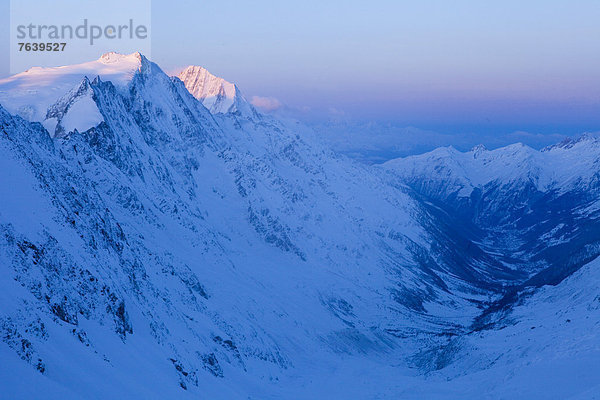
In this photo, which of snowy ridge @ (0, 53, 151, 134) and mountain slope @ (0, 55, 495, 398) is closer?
mountain slope @ (0, 55, 495, 398)

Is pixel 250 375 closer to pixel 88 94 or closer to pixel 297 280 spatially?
pixel 88 94

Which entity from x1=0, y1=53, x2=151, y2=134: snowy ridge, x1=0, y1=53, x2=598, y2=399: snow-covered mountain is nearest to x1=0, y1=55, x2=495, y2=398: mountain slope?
x1=0, y1=53, x2=598, y2=399: snow-covered mountain

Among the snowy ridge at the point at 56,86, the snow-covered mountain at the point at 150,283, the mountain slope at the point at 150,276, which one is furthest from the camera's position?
the snowy ridge at the point at 56,86

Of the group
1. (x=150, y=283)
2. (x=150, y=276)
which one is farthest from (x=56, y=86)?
(x=150, y=283)

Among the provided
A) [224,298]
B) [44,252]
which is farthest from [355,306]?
[44,252]

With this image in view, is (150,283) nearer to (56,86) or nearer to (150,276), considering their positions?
(150,276)

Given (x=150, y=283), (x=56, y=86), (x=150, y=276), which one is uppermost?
(x=56, y=86)

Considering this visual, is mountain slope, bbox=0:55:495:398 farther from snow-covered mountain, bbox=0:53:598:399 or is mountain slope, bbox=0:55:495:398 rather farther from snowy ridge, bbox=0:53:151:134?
snowy ridge, bbox=0:53:151:134

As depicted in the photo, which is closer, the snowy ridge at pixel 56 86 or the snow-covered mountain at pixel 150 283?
the snow-covered mountain at pixel 150 283

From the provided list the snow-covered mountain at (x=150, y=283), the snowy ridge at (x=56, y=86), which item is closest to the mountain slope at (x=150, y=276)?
the snow-covered mountain at (x=150, y=283)

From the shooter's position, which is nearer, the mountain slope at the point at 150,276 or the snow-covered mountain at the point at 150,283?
the snow-covered mountain at the point at 150,283

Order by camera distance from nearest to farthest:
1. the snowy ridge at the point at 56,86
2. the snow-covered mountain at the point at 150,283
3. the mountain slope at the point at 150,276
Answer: the snow-covered mountain at the point at 150,283
the mountain slope at the point at 150,276
the snowy ridge at the point at 56,86

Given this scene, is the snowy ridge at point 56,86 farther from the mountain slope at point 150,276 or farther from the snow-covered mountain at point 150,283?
the mountain slope at point 150,276
